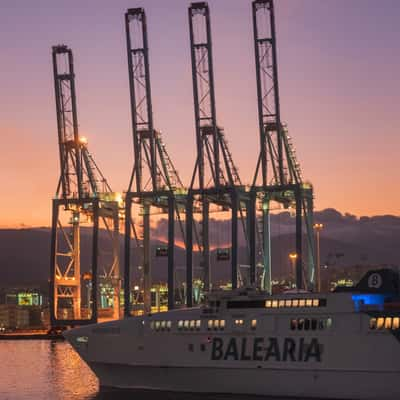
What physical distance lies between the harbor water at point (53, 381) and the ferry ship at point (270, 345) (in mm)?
995

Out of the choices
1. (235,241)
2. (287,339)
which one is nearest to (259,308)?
(287,339)

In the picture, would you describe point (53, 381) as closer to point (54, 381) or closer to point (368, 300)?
point (54, 381)

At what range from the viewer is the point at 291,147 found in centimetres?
10512

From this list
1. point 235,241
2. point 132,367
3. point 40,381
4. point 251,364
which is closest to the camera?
point 251,364

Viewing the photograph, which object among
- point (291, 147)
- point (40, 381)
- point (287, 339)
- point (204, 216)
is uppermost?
point (291, 147)

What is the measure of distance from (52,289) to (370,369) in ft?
247

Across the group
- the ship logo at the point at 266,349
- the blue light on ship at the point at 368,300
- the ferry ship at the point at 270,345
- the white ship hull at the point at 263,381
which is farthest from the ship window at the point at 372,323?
the ship logo at the point at 266,349

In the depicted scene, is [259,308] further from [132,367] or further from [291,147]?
[291,147]

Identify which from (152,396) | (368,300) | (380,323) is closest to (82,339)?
(152,396)

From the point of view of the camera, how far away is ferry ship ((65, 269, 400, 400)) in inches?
1779

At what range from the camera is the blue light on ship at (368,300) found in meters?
46.6

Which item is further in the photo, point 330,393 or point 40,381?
point 40,381

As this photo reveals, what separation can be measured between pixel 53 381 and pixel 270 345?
2031 centimetres

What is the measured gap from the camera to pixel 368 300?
4725cm
